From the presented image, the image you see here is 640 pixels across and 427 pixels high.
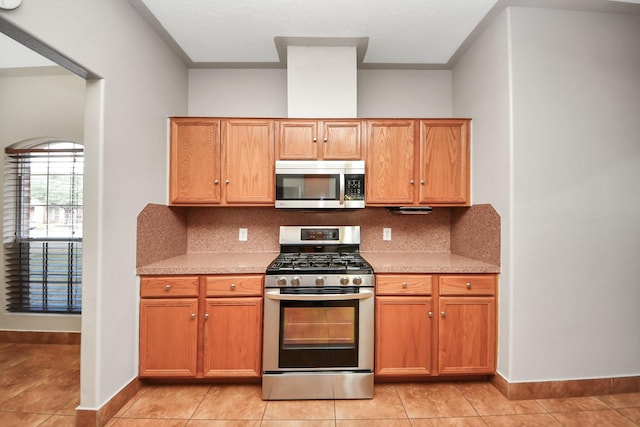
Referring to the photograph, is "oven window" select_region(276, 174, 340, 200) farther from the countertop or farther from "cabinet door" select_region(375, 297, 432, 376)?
"cabinet door" select_region(375, 297, 432, 376)

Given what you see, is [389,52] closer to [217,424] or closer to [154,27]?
[154,27]

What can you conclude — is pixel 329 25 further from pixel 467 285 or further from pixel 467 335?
pixel 467 335

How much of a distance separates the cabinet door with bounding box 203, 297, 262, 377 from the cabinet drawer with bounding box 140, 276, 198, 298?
0.52ft

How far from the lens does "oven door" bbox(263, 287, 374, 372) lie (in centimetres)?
212

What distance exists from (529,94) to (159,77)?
2.78 meters

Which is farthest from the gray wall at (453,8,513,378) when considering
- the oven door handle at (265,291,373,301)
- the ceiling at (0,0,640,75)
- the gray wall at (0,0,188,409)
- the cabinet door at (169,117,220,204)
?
the gray wall at (0,0,188,409)

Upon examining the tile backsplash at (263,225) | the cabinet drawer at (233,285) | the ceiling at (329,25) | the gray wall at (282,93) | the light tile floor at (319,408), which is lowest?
the light tile floor at (319,408)

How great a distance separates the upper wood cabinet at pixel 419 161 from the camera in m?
2.61

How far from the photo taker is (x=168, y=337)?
2.17 meters

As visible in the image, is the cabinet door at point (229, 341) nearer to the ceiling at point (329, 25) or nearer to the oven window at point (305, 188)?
the oven window at point (305, 188)

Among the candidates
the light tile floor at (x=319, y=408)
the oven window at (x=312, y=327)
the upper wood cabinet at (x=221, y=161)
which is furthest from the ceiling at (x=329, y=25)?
the light tile floor at (x=319, y=408)

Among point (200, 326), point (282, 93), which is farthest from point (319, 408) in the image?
point (282, 93)

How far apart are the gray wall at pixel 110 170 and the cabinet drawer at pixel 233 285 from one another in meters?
0.53

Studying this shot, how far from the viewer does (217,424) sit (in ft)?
6.10
